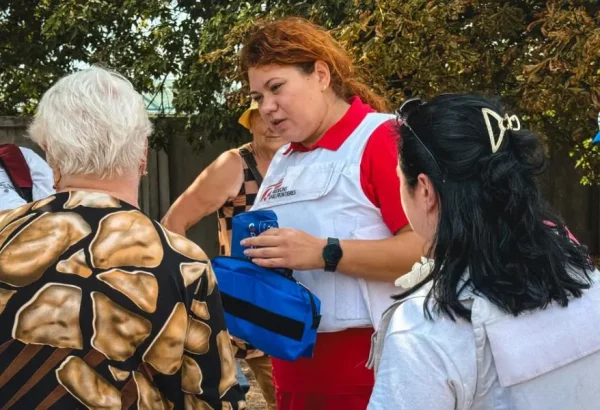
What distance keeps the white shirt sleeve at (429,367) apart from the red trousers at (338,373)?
896mm

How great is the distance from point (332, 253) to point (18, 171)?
5.25 feet

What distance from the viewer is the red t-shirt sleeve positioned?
7.57 ft

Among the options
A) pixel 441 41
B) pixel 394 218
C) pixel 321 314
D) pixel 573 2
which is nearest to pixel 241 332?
pixel 321 314

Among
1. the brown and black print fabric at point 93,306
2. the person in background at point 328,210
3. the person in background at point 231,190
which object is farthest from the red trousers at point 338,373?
the person in background at point 231,190

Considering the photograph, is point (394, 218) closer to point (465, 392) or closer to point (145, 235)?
point (145, 235)

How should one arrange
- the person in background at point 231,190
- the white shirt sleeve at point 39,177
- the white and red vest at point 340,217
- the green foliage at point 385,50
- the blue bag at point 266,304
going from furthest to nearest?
the green foliage at point 385,50
the person in background at point 231,190
the white shirt sleeve at point 39,177
the white and red vest at point 340,217
the blue bag at point 266,304

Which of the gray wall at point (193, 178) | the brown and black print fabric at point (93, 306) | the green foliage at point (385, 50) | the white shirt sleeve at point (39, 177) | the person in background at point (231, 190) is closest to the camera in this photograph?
the brown and black print fabric at point (93, 306)

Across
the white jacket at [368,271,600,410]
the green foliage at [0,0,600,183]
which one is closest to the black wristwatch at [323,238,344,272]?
the white jacket at [368,271,600,410]

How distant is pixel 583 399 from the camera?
1490 millimetres

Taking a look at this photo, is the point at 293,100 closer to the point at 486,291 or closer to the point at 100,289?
the point at 100,289

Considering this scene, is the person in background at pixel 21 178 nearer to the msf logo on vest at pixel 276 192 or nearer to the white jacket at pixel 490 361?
the msf logo on vest at pixel 276 192

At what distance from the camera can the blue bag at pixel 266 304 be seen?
7.36 ft

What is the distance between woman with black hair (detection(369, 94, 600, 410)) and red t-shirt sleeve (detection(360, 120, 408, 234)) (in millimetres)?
669

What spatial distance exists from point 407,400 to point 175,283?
0.61 metres
